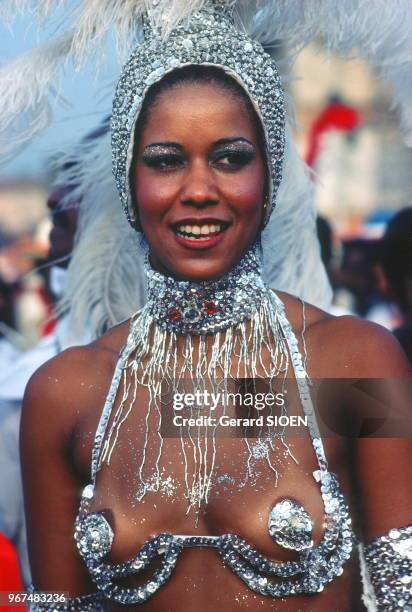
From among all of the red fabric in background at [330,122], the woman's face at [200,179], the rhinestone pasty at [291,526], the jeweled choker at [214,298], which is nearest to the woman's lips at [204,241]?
the woman's face at [200,179]

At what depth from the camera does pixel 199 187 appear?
2.01 m

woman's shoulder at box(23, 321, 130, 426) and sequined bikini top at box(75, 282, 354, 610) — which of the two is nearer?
sequined bikini top at box(75, 282, 354, 610)

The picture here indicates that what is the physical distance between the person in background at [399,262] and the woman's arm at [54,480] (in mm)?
1027

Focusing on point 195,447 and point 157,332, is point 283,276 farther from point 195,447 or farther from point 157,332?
point 195,447

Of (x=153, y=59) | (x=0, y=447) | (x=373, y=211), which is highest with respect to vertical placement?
(x=153, y=59)

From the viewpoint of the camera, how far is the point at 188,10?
2.13 m

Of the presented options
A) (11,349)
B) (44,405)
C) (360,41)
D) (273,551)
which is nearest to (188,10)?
(360,41)

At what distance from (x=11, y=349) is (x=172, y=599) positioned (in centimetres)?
127

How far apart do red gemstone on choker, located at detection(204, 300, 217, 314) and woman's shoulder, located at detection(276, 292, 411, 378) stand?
0.19m

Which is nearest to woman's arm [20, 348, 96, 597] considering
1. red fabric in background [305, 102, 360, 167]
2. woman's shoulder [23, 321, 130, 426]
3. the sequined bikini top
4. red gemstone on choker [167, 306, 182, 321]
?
woman's shoulder [23, 321, 130, 426]

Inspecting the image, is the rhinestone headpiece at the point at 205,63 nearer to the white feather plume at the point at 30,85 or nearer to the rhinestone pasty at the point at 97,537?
the white feather plume at the point at 30,85

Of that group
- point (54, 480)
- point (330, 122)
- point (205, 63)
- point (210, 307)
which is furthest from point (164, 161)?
point (330, 122)

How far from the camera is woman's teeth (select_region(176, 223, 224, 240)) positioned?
6.71 ft

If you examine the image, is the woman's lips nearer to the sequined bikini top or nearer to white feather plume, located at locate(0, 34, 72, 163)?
the sequined bikini top
